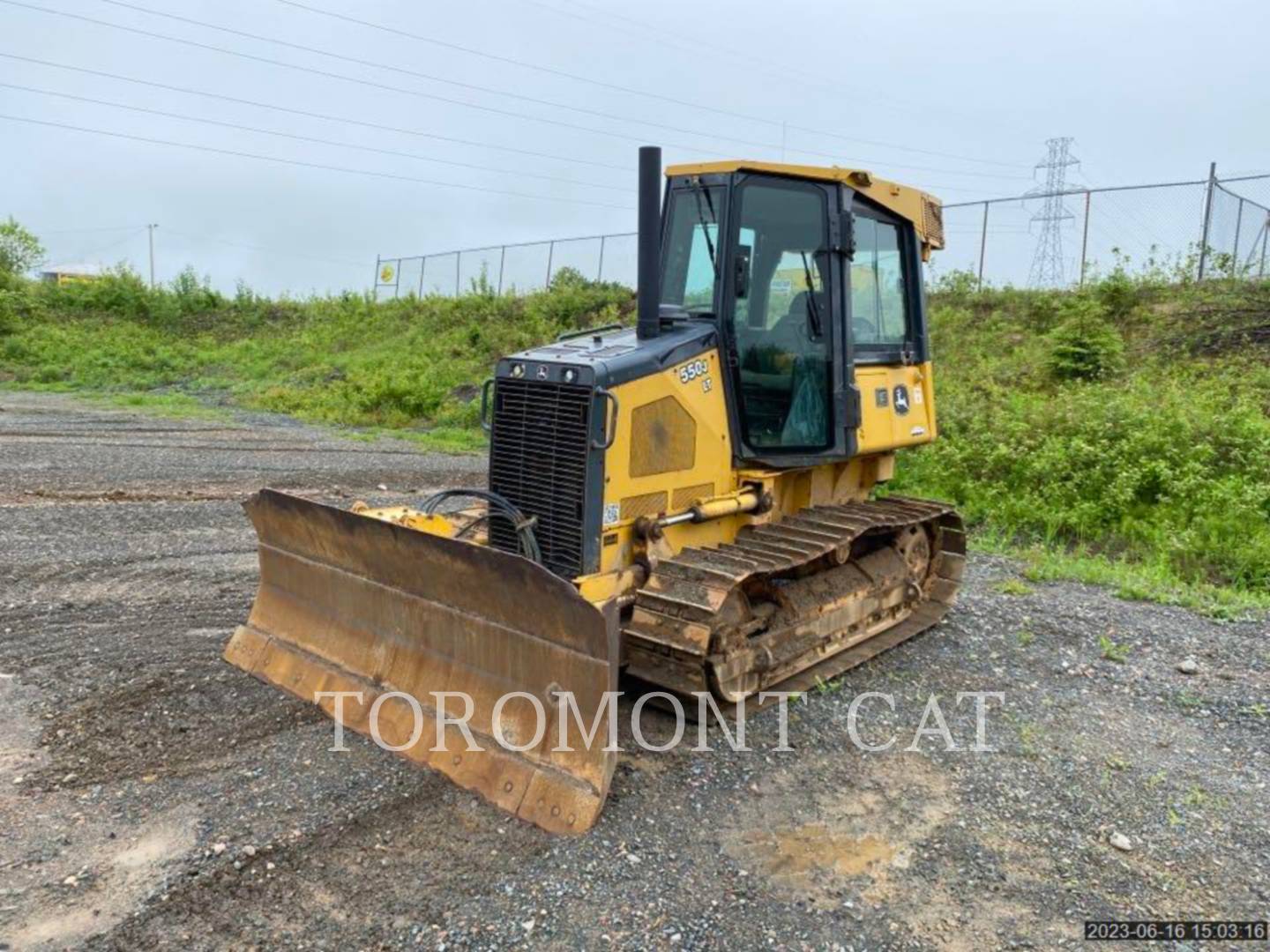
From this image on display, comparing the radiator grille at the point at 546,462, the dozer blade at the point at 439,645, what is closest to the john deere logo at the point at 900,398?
the radiator grille at the point at 546,462

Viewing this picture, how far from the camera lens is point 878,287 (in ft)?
20.5

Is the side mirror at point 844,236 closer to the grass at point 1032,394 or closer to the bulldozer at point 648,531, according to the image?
the bulldozer at point 648,531

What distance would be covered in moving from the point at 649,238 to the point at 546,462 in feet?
4.14

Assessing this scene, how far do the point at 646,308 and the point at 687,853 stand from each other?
2767 mm

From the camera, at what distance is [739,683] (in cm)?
501

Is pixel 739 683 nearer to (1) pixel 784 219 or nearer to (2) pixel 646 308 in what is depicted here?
(2) pixel 646 308

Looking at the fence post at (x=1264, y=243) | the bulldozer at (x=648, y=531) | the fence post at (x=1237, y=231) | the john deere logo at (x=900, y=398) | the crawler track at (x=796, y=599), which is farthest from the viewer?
the fence post at (x=1237, y=231)

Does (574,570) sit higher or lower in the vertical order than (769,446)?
lower

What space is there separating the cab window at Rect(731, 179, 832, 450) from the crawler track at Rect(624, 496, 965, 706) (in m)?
0.70

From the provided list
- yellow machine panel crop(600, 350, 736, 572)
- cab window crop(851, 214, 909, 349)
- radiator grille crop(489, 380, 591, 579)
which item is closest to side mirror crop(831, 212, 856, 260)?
cab window crop(851, 214, 909, 349)

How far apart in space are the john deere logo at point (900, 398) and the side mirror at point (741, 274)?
1.52m

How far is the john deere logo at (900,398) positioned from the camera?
6430mm

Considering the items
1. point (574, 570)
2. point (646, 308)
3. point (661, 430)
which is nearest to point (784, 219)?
point (646, 308)

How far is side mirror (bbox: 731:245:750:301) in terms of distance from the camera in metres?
5.41
